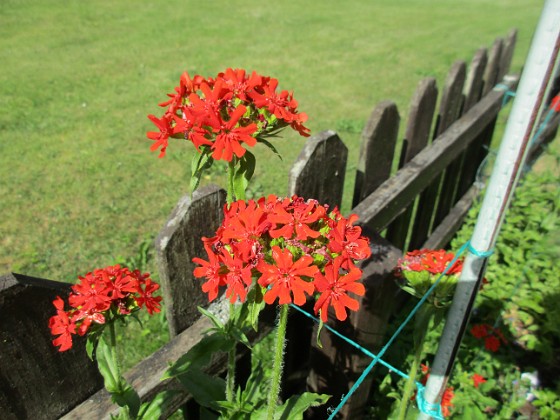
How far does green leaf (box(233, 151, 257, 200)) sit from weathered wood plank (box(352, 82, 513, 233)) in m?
0.87

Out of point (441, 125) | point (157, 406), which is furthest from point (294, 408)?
point (441, 125)

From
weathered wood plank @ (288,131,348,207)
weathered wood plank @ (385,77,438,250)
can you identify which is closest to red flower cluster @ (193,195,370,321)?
weathered wood plank @ (288,131,348,207)

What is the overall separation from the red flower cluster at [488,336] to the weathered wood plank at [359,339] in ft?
3.08

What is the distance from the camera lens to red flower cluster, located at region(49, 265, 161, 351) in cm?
126

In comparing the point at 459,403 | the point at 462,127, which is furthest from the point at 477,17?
the point at 459,403

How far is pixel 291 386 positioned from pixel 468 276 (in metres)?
1.04

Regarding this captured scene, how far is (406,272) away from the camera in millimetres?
1653

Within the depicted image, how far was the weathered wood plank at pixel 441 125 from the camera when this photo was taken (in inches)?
121

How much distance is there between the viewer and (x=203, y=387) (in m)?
1.53

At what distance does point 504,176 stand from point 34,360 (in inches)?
53.5

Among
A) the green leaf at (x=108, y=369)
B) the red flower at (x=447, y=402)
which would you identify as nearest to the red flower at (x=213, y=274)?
the green leaf at (x=108, y=369)

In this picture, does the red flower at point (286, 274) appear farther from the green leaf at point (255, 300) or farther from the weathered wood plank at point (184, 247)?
the weathered wood plank at point (184, 247)

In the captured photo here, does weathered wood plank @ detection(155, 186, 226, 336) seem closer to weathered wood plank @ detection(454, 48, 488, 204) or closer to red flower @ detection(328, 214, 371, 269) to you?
red flower @ detection(328, 214, 371, 269)

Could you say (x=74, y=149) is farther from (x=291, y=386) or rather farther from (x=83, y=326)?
(x=83, y=326)
